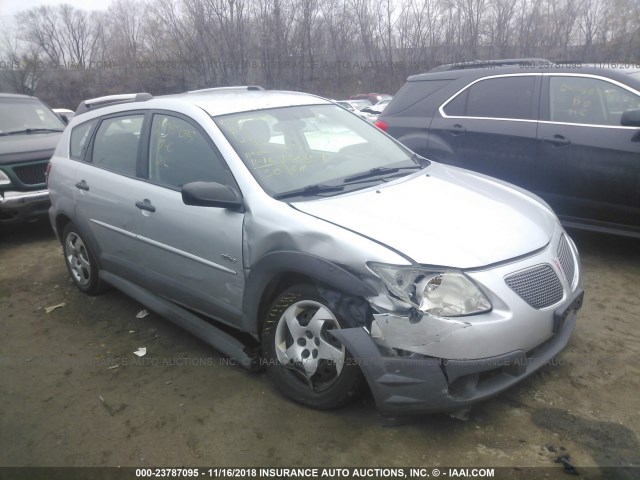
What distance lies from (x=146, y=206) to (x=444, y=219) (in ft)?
6.82

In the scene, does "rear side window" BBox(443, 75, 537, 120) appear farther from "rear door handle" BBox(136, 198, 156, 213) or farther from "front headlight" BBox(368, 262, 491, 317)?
"rear door handle" BBox(136, 198, 156, 213)

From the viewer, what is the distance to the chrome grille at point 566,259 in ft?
10.1

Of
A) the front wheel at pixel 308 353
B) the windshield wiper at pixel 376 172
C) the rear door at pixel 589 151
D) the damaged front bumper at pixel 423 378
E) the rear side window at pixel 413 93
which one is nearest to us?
the damaged front bumper at pixel 423 378

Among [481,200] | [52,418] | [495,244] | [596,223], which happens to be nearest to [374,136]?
[481,200]

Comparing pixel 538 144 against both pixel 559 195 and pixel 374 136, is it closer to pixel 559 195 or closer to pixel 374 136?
pixel 559 195

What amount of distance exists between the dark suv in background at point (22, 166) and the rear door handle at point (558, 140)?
19.3 ft

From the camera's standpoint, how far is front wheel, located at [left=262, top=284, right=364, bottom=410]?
2816mm

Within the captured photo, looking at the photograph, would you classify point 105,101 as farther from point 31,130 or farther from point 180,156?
point 31,130

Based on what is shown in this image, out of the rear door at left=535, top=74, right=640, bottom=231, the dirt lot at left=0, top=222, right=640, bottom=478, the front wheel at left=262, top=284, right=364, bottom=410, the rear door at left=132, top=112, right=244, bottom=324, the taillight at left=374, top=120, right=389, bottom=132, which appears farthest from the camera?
the taillight at left=374, top=120, right=389, bottom=132

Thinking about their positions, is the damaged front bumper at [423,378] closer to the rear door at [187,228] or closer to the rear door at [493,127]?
the rear door at [187,228]

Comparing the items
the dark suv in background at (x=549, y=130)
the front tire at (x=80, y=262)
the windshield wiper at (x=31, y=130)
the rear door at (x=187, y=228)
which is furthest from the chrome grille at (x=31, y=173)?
the dark suv in background at (x=549, y=130)

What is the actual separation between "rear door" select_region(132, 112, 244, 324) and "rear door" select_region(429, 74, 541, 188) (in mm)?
3184

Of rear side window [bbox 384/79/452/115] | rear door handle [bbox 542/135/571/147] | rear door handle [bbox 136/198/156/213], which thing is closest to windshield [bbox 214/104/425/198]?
rear door handle [bbox 136/198/156/213]

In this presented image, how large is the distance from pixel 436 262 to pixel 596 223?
3.15 meters
